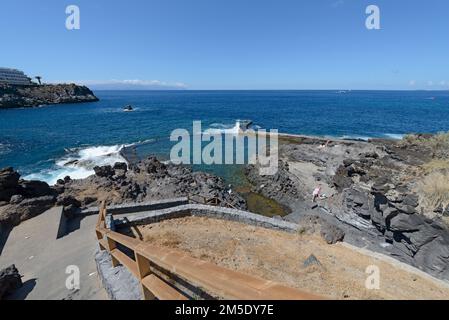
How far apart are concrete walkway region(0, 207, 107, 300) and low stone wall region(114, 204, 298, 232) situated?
1579mm

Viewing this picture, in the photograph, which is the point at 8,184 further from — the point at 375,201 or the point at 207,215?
the point at 375,201

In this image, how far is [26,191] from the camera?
14047 mm

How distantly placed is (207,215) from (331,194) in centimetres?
1221

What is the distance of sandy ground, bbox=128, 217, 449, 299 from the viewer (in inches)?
279

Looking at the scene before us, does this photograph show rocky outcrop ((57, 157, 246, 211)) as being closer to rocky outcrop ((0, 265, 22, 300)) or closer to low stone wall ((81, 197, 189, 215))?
low stone wall ((81, 197, 189, 215))

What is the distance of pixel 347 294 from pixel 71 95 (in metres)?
138

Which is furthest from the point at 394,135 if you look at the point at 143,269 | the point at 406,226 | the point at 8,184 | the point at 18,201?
the point at 8,184

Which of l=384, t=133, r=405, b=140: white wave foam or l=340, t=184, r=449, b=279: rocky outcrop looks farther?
l=384, t=133, r=405, b=140: white wave foam

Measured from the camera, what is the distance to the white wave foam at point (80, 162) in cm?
2527

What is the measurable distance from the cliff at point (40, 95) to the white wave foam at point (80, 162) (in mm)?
77190

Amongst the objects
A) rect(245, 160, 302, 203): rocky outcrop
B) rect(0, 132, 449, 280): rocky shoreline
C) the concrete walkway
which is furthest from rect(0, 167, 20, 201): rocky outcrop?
rect(245, 160, 302, 203): rocky outcrop
